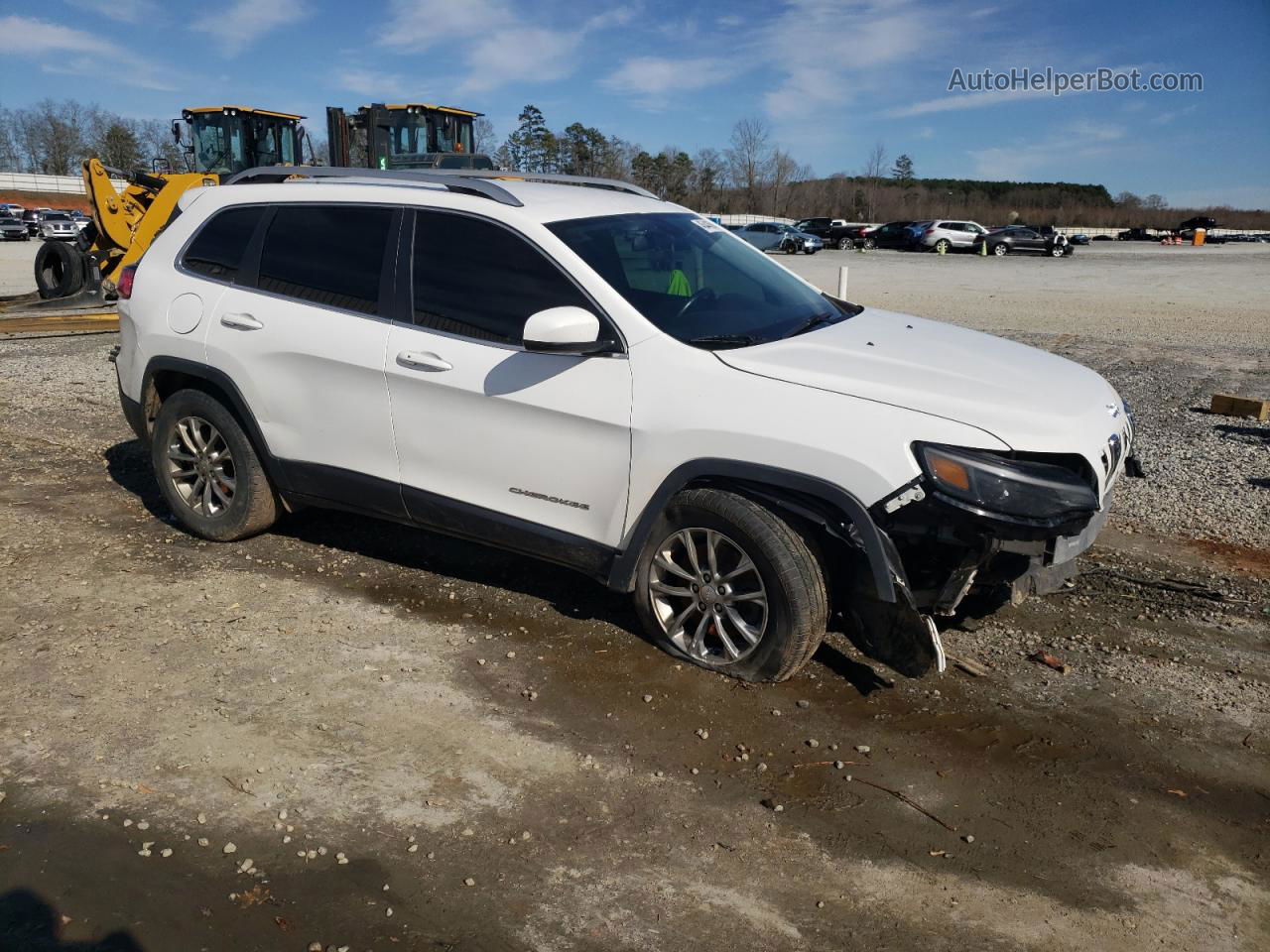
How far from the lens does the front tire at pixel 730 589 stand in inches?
155

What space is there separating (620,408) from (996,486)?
1477 mm

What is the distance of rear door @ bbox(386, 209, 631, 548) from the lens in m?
4.25

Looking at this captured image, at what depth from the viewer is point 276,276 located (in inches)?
202

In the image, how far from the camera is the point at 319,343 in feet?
16.0

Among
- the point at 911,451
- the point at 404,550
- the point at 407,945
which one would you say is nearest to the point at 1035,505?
the point at 911,451

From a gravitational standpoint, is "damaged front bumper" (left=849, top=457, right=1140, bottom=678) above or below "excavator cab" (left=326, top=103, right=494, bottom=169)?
below

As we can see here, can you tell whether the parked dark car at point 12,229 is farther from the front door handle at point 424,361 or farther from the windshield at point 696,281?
the windshield at point 696,281

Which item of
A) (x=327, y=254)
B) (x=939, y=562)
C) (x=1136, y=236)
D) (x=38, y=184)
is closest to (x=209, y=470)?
(x=327, y=254)

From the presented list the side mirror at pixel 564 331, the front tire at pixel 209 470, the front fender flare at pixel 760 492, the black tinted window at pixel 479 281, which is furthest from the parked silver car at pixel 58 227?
the front fender flare at pixel 760 492

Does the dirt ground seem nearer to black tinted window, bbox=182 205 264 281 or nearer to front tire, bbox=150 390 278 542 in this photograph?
front tire, bbox=150 390 278 542

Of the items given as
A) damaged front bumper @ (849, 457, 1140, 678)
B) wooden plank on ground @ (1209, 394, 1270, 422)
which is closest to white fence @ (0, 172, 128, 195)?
wooden plank on ground @ (1209, 394, 1270, 422)

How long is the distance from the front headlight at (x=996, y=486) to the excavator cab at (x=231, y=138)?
18186mm

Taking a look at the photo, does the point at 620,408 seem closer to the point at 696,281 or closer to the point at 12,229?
the point at 696,281

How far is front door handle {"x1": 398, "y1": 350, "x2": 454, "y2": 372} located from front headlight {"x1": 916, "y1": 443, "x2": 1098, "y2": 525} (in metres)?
2.08
